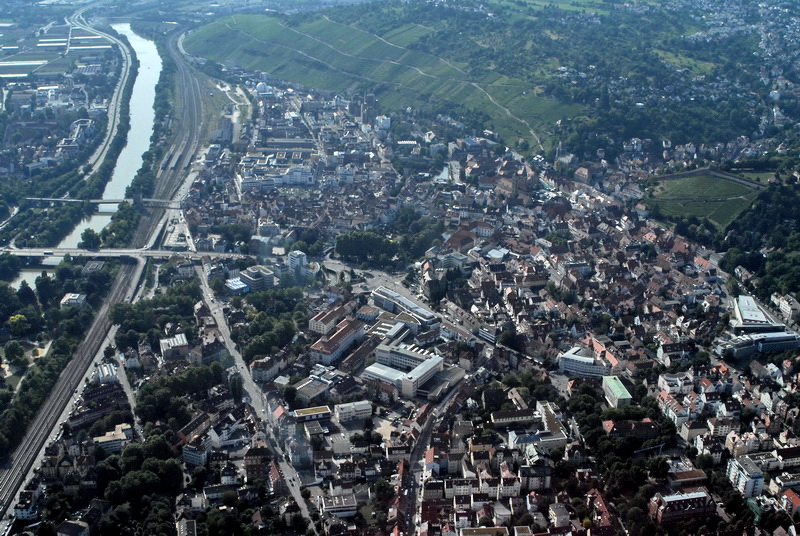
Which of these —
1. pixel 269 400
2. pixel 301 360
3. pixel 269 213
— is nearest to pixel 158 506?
pixel 269 400

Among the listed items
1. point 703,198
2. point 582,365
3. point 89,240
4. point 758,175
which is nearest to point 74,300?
point 89,240

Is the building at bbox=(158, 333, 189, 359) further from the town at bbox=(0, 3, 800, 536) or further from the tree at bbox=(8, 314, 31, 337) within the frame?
the tree at bbox=(8, 314, 31, 337)

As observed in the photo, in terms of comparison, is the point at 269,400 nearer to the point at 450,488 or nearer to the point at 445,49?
the point at 450,488

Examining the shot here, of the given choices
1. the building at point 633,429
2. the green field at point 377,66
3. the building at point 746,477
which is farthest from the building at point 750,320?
the green field at point 377,66

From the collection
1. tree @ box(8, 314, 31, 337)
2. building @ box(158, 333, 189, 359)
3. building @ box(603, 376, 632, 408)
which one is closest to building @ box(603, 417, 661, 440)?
building @ box(603, 376, 632, 408)

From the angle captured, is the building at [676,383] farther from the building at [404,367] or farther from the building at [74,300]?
the building at [74,300]

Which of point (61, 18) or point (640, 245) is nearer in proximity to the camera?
point (640, 245)
